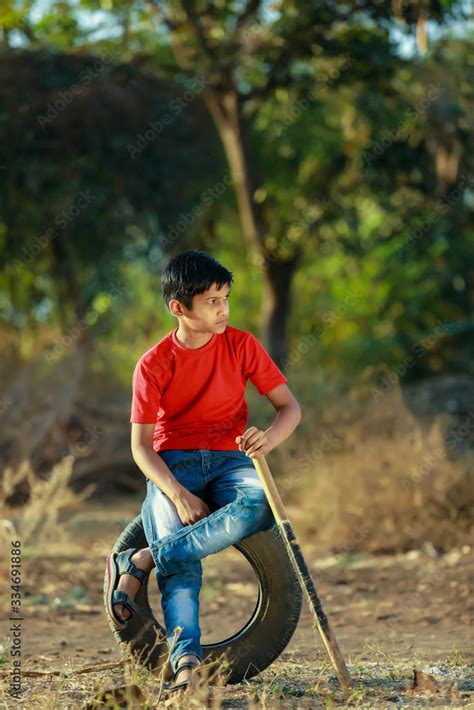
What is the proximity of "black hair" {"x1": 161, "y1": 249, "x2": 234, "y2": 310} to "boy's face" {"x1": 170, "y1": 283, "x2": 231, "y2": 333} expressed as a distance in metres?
0.02

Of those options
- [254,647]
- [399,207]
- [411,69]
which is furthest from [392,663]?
[399,207]

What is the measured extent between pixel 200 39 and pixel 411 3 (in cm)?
247

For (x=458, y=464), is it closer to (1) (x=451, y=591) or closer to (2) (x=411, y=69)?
(1) (x=451, y=591)

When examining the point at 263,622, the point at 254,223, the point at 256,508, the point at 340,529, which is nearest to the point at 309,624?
the point at 263,622

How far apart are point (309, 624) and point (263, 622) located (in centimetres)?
216

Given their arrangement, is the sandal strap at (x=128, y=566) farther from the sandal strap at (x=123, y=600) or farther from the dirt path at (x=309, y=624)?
the dirt path at (x=309, y=624)

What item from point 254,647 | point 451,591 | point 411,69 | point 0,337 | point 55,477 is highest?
point 411,69

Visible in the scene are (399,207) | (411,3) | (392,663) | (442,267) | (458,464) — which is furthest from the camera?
(442,267)

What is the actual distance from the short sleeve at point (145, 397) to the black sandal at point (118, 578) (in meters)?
0.55

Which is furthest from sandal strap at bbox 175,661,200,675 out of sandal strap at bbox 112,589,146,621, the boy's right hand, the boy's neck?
the boy's neck

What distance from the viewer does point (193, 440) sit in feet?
12.9

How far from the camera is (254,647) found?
399 cm

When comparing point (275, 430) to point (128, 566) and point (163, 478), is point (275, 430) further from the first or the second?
point (128, 566)

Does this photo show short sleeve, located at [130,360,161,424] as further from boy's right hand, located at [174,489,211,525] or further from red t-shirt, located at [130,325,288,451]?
boy's right hand, located at [174,489,211,525]
